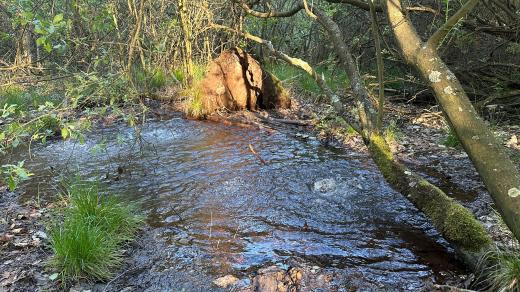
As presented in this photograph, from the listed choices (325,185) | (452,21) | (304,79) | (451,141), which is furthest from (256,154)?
(304,79)

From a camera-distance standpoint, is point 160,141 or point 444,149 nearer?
point 444,149

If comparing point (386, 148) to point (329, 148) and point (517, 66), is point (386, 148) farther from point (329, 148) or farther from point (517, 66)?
point (517, 66)

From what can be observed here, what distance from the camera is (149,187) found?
5.94 meters

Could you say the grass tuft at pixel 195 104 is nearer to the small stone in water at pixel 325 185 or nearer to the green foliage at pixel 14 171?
the small stone in water at pixel 325 185

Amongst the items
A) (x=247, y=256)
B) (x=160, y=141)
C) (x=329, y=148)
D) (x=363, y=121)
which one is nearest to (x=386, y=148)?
(x=363, y=121)

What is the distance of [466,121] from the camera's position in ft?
10.8

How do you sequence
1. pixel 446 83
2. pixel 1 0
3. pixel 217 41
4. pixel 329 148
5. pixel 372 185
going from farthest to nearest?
pixel 217 41, pixel 329 148, pixel 372 185, pixel 1 0, pixel 446 83

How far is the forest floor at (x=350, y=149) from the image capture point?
3889 millimetres

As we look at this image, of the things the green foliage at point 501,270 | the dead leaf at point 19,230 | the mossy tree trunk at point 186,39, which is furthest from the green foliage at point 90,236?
the mossy tree trunk at point 186,39

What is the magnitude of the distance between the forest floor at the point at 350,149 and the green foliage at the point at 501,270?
1.06 feet

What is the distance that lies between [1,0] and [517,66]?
7.95 metres

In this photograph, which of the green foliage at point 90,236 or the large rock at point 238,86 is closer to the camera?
the green foliage at point 90,236

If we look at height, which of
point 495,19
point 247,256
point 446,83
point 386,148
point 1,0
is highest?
point 495,19

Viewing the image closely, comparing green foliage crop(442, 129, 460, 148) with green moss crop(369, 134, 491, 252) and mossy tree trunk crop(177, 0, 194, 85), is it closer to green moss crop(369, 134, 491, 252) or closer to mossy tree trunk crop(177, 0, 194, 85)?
green moss crop(369, 134, 491, 252)
